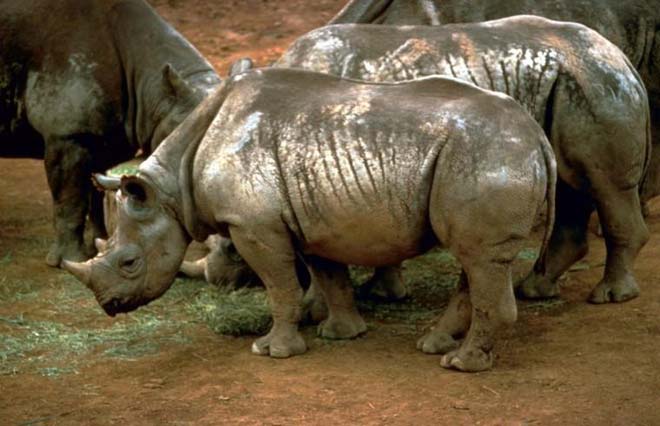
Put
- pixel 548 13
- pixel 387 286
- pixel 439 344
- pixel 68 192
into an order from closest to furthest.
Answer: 1. pixel 439 344
2. pixel 387 286
3. pixel 548 13
4. pixel 68 192

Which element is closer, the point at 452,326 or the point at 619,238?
the point at 452,326

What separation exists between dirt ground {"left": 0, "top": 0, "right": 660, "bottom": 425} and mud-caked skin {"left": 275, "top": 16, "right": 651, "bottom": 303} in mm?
547

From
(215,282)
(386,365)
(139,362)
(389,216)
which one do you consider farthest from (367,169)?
(215,282)

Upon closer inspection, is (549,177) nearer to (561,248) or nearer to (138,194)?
(561,248)

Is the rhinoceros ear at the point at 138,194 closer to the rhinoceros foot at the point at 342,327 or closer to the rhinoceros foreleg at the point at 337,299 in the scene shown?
the rhinoceros foreleg at the point at 337,299

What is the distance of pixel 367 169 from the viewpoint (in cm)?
673

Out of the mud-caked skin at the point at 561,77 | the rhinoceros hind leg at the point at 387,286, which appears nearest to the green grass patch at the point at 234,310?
the rhinoceros hind leg at the point at 387,286

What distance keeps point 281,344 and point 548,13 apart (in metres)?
3.34

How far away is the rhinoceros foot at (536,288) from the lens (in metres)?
8.10

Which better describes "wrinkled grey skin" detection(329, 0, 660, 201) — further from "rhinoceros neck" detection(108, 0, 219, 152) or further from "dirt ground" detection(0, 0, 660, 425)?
"dirt ground" detection(0, 0, 660, 425)

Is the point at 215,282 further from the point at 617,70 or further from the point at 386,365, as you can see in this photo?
the point at 617,70

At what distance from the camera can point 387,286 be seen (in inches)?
323

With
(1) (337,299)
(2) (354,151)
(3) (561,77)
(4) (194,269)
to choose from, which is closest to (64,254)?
(4) (194,269)

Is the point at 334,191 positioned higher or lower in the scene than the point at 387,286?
higher
